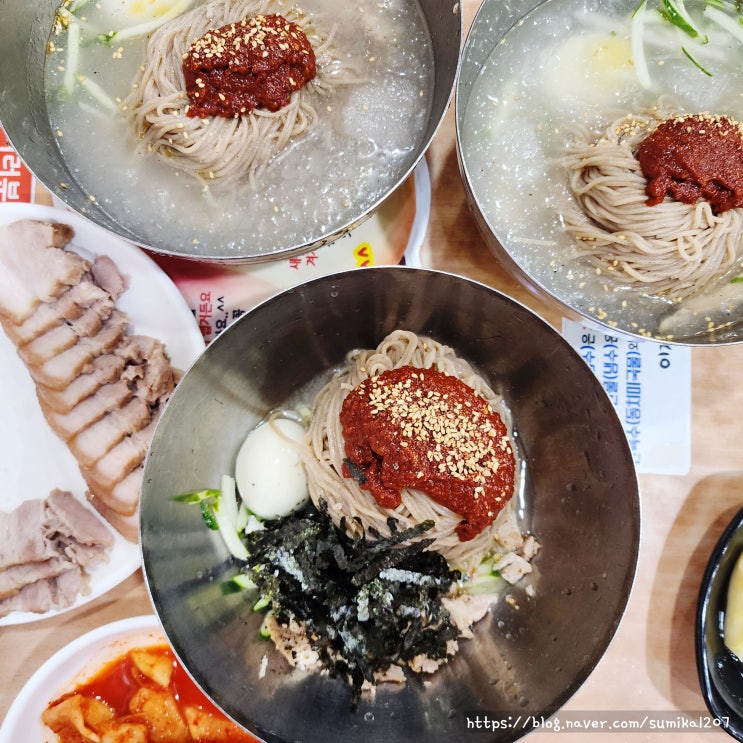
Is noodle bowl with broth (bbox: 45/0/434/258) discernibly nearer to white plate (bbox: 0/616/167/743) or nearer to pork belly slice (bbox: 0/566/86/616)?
pork belly slice (bbox: 0/566/86/616)

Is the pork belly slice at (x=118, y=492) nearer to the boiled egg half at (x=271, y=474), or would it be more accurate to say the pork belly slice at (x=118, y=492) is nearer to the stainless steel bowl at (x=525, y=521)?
the stainless steel bowl at (x=525, y=521)

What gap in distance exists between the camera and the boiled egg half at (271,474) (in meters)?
2.16

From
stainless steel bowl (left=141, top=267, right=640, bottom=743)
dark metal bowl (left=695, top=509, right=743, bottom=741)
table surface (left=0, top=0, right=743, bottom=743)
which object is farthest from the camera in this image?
table surface (left=0, top=0, right=743, bottom=743)

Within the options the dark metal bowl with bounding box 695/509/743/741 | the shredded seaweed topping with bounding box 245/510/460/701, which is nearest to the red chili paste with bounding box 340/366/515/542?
the shredded seaweed topping with bounding box 245/510/460/701

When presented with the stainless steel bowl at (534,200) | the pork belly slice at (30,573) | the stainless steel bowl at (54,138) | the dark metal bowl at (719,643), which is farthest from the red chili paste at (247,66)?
the dark metal bowl at (719,643)

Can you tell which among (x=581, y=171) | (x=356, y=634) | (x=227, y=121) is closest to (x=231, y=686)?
(x=356, y=634)

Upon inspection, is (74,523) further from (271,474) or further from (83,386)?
(271,474)

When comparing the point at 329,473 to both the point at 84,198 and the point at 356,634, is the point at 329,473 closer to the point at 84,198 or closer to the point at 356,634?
the point at 356,634

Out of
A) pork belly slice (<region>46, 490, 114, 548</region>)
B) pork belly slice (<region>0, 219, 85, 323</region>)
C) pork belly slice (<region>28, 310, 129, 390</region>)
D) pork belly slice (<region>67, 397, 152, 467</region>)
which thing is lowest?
pork belly slice (<region>46, 490, 114, 548</region>)

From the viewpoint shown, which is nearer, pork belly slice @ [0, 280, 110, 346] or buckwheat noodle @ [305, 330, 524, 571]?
buckwheat noodle @ [305, 330, 524, 571]

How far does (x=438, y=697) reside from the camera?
2053 millimetres

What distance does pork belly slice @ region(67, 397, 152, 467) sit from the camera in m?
Answer: 2.13

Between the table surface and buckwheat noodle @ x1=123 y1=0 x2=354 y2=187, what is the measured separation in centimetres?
55

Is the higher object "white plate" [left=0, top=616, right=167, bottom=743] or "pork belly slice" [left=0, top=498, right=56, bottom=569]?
"pork belly slice" [left=0, top=498, right=56, bottom=569]
